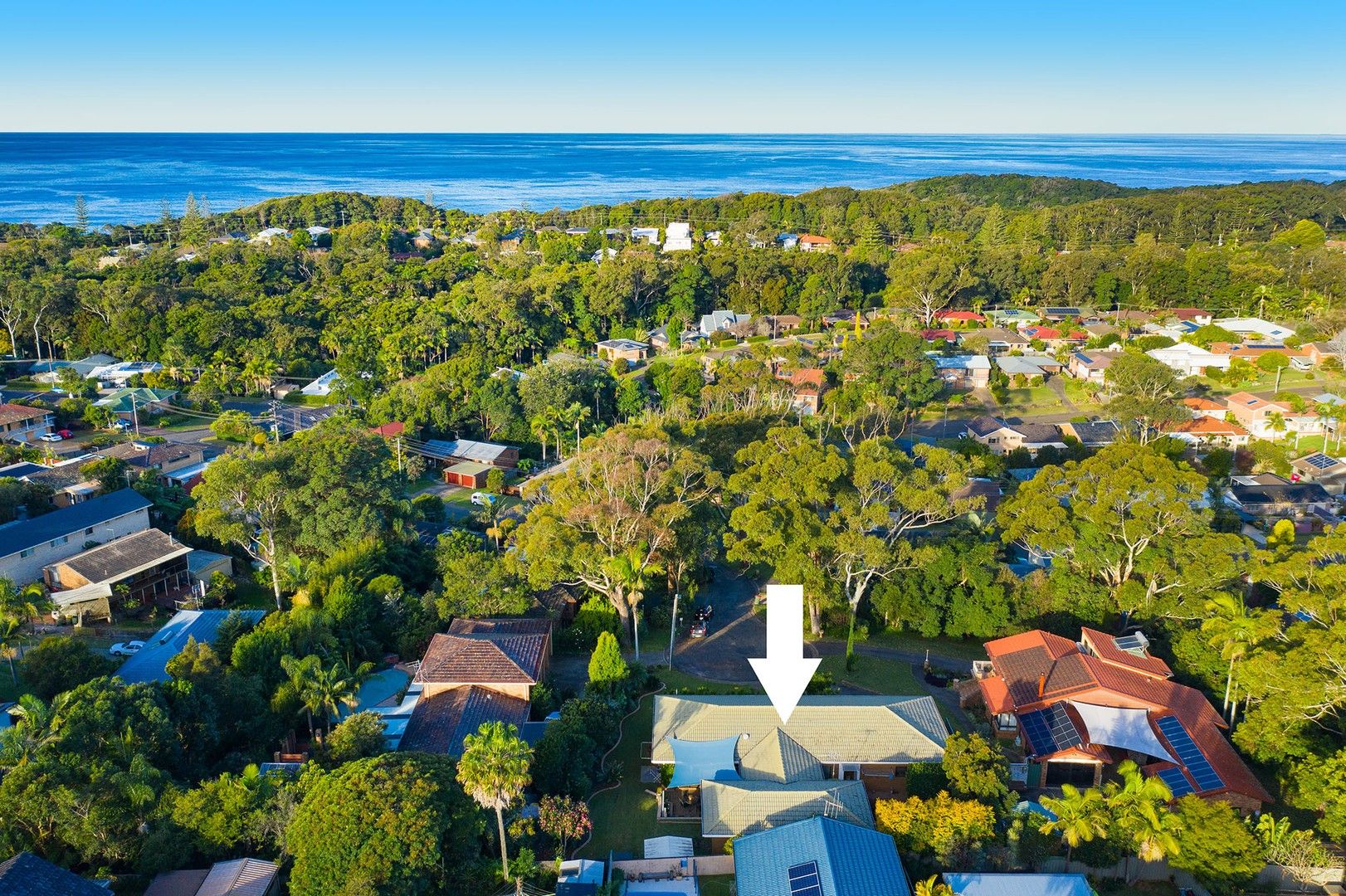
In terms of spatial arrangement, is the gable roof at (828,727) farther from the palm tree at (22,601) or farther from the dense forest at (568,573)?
the palm tree at (22,601)

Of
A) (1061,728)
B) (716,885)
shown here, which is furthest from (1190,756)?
(716,885)

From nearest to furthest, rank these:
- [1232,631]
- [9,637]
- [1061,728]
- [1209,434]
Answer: [1061,728] → [1232,631] → [9,637] → [1209,434]

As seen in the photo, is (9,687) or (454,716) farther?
(9,687)

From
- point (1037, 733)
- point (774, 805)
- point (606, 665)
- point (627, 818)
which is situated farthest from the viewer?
point (606, 665)

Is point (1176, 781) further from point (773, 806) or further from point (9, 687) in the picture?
point (9, 687)

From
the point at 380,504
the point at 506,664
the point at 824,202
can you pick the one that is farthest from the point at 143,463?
the point at 824,202

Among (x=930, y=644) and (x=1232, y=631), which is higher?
(x=1232, y=631)

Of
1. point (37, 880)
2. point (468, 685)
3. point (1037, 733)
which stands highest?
point (37, 880)
